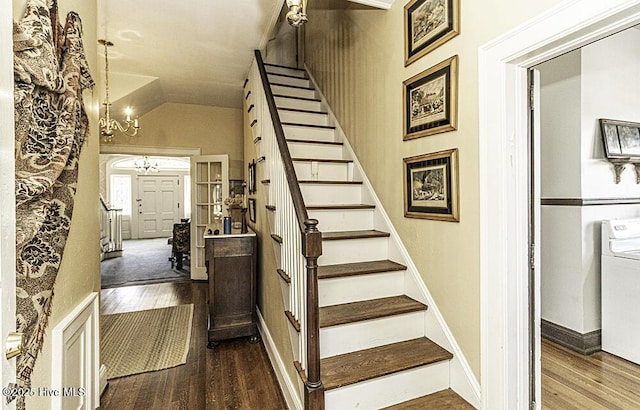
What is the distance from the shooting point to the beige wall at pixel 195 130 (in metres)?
5.29

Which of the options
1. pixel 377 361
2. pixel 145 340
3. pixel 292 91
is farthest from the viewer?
pixel 292 91

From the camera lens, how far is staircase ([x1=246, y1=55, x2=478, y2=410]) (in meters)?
1.81

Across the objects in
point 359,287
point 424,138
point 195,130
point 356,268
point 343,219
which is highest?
point 195,130

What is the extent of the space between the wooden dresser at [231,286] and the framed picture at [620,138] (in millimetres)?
3212

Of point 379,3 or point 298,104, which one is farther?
point 298,104

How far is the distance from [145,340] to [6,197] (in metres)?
2.96

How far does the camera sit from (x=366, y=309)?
2.14 metres

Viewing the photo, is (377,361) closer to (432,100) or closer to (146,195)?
(432,100)

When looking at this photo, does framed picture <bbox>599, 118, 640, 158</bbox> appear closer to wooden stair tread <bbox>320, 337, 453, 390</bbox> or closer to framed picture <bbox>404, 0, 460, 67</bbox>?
framed picture <bbox>404, 0, 460, 67</bbox>

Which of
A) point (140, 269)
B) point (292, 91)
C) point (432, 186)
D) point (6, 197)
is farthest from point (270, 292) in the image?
point (140, 269)

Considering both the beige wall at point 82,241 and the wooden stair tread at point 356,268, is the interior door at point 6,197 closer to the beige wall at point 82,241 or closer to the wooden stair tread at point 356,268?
the beige wall at point 82,241

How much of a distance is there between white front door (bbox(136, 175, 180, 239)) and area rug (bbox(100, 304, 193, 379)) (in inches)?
319

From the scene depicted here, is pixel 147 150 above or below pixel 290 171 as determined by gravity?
above

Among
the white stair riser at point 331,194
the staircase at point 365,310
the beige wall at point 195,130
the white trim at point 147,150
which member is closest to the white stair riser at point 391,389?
the staircase at point 365,310
